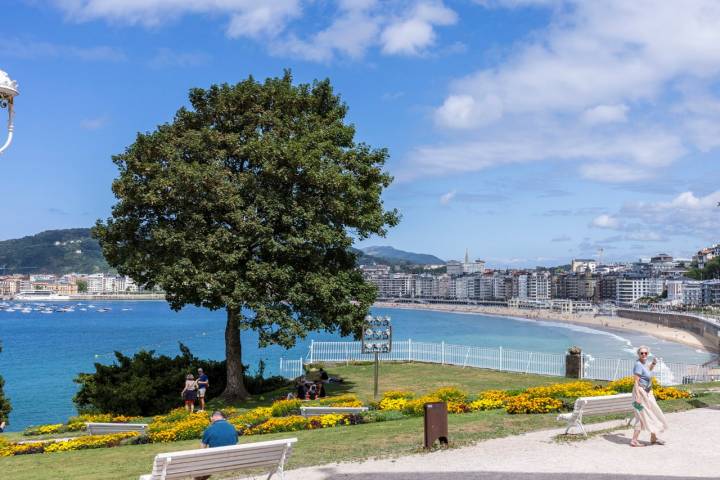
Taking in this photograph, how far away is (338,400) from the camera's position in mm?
17312

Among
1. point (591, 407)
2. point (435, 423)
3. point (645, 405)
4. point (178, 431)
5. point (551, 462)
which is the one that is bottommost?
point (178, 431)

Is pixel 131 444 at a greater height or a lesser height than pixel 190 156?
lesser

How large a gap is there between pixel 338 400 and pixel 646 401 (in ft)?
28.9

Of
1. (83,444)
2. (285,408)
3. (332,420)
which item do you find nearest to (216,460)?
(332,420)

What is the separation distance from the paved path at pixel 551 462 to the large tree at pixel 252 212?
10776 millimetres

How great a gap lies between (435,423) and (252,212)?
38.1ft

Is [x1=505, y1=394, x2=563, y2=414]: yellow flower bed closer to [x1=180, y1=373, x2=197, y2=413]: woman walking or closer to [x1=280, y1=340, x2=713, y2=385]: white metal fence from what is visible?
[x1=180, y1=373, x2=197, y2=413]: woman walking

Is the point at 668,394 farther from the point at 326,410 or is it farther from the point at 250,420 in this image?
the point at 250,420

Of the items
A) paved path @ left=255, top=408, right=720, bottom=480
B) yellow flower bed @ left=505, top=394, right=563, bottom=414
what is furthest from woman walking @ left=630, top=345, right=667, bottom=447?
yellow flower bed @ left=505, top=394, right=563, bottom=414

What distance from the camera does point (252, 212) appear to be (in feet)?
67.1

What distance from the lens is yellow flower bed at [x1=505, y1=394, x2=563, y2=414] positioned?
13.9 m

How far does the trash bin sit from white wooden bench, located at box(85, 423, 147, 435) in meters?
8.31

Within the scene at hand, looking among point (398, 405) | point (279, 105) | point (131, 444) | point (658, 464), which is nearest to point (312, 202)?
point (279, 105)

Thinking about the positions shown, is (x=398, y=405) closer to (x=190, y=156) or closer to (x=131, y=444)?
(x=131, y=444)
